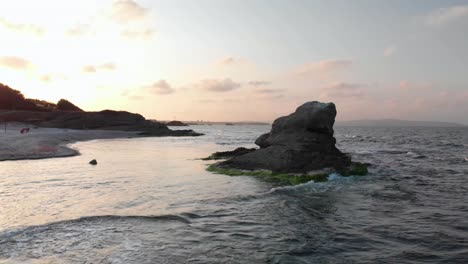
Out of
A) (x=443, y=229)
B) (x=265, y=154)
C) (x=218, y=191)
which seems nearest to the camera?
(x=443, y=229)

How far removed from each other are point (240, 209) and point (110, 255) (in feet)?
23.0

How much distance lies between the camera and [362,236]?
1246 centimetres

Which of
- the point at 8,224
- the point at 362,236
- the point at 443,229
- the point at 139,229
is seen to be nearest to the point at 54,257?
the point at 139,229

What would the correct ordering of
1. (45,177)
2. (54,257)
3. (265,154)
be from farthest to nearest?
1. (265,154)
2. (45,177)
3. (54,257)

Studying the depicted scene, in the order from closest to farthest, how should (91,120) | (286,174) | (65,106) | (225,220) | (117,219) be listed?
1. (117,219)
2. (225,220)
3. (286,174)
4. (91,120)
5. (65,106)

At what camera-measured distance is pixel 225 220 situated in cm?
1429

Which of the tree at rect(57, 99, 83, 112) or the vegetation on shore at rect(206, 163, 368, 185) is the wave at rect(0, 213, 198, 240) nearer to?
the vegetation on shore at rect(206, 163, 368, 185)

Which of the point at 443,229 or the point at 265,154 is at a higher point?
the point at 265,154

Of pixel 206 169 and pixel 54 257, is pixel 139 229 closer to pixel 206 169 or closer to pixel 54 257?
pixel 54 257

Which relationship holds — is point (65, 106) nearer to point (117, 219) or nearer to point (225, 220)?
point (117, 219)

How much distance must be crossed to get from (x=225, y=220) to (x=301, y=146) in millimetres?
13293

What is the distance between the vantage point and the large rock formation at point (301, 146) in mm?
25938

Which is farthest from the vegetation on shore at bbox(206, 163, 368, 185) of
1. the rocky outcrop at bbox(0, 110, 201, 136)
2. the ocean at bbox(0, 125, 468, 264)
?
the rocky outcrop at bbox(0, 110, 201, 136)

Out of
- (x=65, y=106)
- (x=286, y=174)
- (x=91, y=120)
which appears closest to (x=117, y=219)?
(x=286, y=174)
